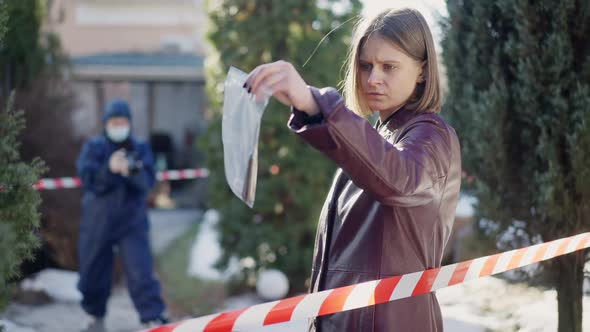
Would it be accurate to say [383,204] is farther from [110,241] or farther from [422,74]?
[110,241]

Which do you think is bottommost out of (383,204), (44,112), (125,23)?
(44,112)

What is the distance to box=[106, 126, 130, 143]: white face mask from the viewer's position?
18.5ft

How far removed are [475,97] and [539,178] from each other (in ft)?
2.05

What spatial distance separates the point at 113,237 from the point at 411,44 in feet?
13.3

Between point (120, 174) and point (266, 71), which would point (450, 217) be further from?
point (120, 174)

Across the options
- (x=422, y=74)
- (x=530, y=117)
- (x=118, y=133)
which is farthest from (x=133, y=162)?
(x=422, y=74)

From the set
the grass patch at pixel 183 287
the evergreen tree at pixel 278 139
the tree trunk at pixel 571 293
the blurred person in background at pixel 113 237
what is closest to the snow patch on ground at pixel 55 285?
the grass patch at pixel 183 287

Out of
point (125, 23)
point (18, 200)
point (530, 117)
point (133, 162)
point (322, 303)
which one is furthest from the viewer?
point (125, 23)

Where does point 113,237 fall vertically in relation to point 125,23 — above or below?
below

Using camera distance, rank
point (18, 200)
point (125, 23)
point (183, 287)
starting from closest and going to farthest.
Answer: point (18, 200), point (183, 287), point (125, 23)

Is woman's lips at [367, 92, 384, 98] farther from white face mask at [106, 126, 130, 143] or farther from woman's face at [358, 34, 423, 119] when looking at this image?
white face mask at [106, 126, 130, 143]

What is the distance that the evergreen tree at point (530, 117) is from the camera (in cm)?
317

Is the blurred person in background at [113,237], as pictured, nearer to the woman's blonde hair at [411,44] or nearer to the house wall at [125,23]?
the woman's blonde hair at [411,44]

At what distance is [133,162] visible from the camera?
18.0ft
